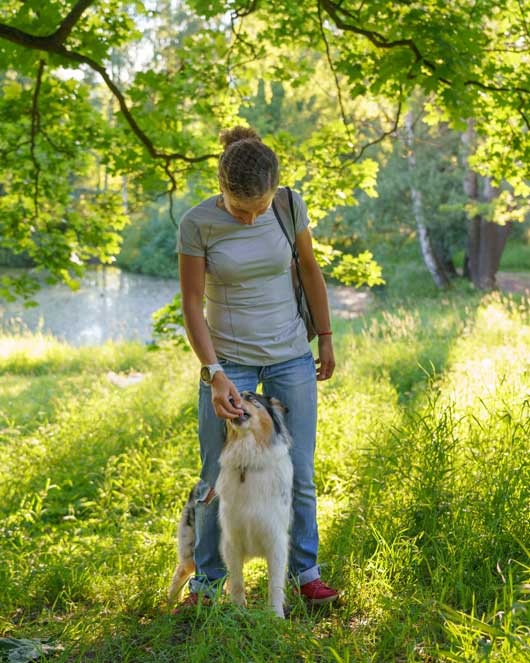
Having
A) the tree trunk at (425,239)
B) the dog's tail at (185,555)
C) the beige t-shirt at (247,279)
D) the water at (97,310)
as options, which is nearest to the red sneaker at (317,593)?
the dog's tail at (185,555)

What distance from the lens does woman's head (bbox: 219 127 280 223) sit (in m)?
2.95

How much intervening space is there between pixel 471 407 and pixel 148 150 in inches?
139

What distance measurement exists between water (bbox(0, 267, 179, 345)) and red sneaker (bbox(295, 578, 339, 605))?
42.0 feet

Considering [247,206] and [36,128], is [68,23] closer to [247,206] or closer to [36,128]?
[36,128]

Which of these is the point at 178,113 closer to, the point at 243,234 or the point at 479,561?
the point at 243,234

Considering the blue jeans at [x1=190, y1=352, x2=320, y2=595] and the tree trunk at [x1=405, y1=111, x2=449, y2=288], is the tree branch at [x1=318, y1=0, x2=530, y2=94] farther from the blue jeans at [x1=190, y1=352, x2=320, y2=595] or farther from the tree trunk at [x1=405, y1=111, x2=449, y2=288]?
the tree trunk at [x1=405, y1=111, x2=449, y2=288]

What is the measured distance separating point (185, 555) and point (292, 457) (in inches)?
32.1

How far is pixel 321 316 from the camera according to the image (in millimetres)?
3645

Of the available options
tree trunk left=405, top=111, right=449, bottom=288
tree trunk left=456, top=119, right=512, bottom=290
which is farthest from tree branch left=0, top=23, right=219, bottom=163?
tree trunk left=405, top=111, right=449, bottom=288

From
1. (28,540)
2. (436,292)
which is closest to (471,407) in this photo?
(28,540)

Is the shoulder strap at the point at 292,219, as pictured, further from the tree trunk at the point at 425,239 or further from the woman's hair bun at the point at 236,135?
the tree trunk at the point at 425,239

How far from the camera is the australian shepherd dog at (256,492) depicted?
125 inches

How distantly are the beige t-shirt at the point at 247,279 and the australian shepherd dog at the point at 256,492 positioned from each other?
0.89ft

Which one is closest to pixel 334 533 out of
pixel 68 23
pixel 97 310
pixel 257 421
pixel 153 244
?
pixel 257 421
